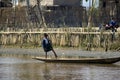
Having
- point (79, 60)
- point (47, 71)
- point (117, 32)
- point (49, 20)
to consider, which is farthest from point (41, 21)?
point (47, 71)

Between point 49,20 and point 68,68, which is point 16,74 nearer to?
point 68,68

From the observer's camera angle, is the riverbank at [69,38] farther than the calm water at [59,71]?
Yes

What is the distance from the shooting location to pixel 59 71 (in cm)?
1927

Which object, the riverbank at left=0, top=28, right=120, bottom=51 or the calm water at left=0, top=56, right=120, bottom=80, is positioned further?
the riverbank at left=0, top=28, right=120, bottom=51

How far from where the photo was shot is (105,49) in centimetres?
3103

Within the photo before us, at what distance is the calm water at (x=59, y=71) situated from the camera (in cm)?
1723

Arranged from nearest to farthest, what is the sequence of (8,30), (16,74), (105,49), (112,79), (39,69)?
(112,79) → (16,74) → (39,69) → (105,49) → (8,30)

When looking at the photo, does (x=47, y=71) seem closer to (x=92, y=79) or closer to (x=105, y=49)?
(x=92, y=79)

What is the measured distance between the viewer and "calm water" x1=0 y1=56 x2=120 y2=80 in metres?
17.2

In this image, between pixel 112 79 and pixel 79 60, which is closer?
pixel 112 79

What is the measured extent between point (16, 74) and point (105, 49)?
45.1 feet

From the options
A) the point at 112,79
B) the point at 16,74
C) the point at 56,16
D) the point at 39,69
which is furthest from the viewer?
→ the point at 56,16

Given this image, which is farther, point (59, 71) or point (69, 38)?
point (69, 38)

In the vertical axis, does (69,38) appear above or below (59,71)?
below
